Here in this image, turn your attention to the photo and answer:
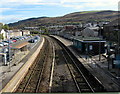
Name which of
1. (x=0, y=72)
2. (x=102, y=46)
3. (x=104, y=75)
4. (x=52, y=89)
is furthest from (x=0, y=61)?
(x=102, y=46)

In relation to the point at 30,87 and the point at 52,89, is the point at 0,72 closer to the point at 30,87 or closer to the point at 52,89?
the point at 30,87

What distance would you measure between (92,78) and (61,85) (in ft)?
8.90

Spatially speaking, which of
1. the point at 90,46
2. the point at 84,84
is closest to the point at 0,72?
the point at 84,84

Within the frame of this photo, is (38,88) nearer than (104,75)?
Yes

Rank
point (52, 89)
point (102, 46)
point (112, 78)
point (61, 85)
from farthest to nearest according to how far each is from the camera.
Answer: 1. point (102, 46)
2. point (112, 78)
3. point (61, 85)
4. point (52, 89)

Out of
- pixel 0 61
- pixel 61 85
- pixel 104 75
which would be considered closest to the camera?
pixel 61 85

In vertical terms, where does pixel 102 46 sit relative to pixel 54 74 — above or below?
above

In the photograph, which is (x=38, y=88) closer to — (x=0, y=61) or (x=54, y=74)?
(x=54, y=74)

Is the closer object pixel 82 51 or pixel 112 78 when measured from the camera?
pixel 112 78

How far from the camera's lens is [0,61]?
1958 centimetres

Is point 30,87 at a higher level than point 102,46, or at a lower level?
lower

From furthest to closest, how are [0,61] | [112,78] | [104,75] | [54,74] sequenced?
1. [0,61]
2. [54,74]
3. [104,75]
4. [112,78]

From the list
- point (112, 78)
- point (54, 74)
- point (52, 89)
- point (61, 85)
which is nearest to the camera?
point (52, 89)

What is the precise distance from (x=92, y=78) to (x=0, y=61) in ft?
34.8
